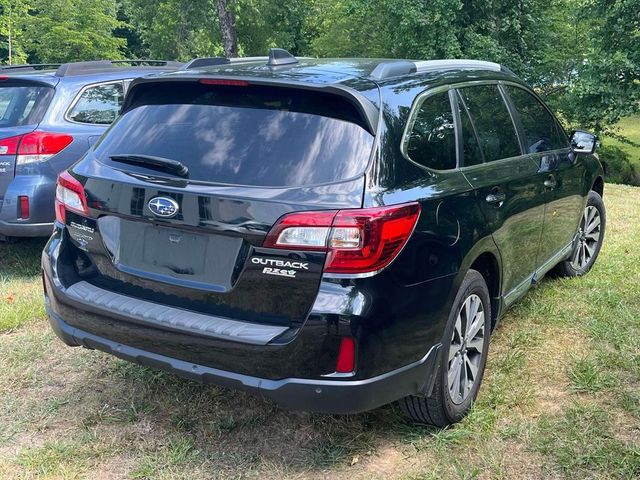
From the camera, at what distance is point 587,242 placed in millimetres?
5492

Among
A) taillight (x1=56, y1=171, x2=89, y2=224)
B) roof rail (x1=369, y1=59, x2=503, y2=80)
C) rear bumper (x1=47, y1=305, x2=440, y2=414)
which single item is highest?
roof rail (x1=369, y1=59, x2=503, y2=80)

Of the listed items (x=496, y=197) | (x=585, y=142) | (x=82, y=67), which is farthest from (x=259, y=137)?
(x=82, y=67)

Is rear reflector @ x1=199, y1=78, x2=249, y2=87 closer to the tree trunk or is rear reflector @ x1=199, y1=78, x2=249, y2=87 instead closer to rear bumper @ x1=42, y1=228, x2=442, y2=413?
rear bumper @ x1=42, y1=228, x2=442, y2=413

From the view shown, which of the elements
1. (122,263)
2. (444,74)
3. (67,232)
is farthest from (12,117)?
(444,74)

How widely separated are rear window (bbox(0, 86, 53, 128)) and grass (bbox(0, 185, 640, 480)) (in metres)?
1.99

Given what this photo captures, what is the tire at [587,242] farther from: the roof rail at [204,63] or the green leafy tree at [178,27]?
the green leafy tree at [178,27]

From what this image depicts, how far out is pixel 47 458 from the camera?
2.88 m

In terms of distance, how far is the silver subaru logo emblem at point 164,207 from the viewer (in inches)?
104

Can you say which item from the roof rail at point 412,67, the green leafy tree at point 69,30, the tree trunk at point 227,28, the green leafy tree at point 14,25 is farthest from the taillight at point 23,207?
the green leafy tree at point 69,30

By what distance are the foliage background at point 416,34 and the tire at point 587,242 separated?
41.9ft

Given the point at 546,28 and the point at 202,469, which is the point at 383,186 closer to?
the point at 202,469

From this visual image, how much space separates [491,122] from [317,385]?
199cm

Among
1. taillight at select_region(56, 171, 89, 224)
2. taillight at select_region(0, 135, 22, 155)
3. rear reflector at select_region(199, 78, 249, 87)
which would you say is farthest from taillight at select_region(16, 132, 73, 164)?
rear reflector at select_region(199, 78, 249, 87)

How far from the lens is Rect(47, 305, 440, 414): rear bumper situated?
2.48 m
